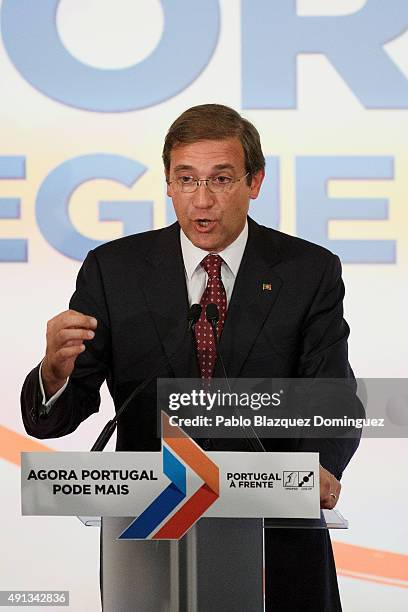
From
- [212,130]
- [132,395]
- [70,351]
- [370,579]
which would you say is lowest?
[370,579]

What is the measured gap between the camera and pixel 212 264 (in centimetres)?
287

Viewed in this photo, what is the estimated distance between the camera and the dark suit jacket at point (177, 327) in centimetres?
275

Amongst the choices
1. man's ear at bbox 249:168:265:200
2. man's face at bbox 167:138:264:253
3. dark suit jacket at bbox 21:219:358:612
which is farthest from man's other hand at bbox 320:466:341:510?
man's ear at bbox 249:168:265:200

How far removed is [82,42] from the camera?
388 centimetres

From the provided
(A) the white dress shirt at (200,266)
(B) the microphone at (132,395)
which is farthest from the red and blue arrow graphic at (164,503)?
(A) the white dress shirt at (200,266)

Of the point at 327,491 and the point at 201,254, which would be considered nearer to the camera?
the point at 327,491

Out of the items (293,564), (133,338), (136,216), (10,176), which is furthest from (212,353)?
(10,176)

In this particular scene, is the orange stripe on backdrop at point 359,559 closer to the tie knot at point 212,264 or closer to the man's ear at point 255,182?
the tie knot at point 212,264

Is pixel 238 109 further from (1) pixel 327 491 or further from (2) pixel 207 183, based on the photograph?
(1) pixel 327 491

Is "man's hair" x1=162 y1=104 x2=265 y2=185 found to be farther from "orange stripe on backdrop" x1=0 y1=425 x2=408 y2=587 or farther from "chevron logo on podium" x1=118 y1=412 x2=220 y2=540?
"orange stripe on backdrop" x1=0 y1=425 x2=408 y2=587

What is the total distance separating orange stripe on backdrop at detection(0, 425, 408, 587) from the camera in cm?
393

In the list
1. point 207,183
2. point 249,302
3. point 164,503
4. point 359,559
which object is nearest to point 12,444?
point 359,559

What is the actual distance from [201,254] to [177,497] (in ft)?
3.05

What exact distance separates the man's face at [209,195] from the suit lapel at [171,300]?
3.6 inches
